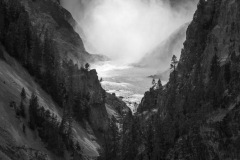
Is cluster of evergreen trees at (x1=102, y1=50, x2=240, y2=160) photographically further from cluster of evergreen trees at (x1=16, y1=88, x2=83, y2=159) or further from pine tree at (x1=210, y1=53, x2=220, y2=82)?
cluster of evergreen trees at (x1=16, y1=88, x2=83, y2=159)

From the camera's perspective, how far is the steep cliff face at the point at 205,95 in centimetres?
7262

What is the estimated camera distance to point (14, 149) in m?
71.6

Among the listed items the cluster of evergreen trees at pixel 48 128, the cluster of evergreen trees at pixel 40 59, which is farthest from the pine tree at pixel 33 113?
the cluster of evergreen trees at pixel 40 59

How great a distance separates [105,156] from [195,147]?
23.4m

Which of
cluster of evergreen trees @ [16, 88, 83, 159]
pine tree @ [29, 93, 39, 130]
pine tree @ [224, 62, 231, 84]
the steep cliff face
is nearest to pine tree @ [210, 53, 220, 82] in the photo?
the steep cliff face

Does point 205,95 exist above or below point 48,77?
below

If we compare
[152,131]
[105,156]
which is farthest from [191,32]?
[105,156]

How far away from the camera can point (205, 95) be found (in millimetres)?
81562

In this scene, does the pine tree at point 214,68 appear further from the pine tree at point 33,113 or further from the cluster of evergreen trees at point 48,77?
the pine tree at point 33,113

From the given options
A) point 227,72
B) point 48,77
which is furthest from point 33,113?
point 227,72

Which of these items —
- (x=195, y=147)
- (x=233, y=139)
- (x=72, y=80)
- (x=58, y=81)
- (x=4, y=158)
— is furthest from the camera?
(x=72, y=80)

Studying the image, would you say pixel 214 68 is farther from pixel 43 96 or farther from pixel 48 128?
pixel 43 96

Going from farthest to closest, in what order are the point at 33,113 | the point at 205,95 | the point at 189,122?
the point at 33,113 < the point at 205,95 < the point at 189,122

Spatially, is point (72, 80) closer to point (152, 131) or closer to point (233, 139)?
point (152, 131)
